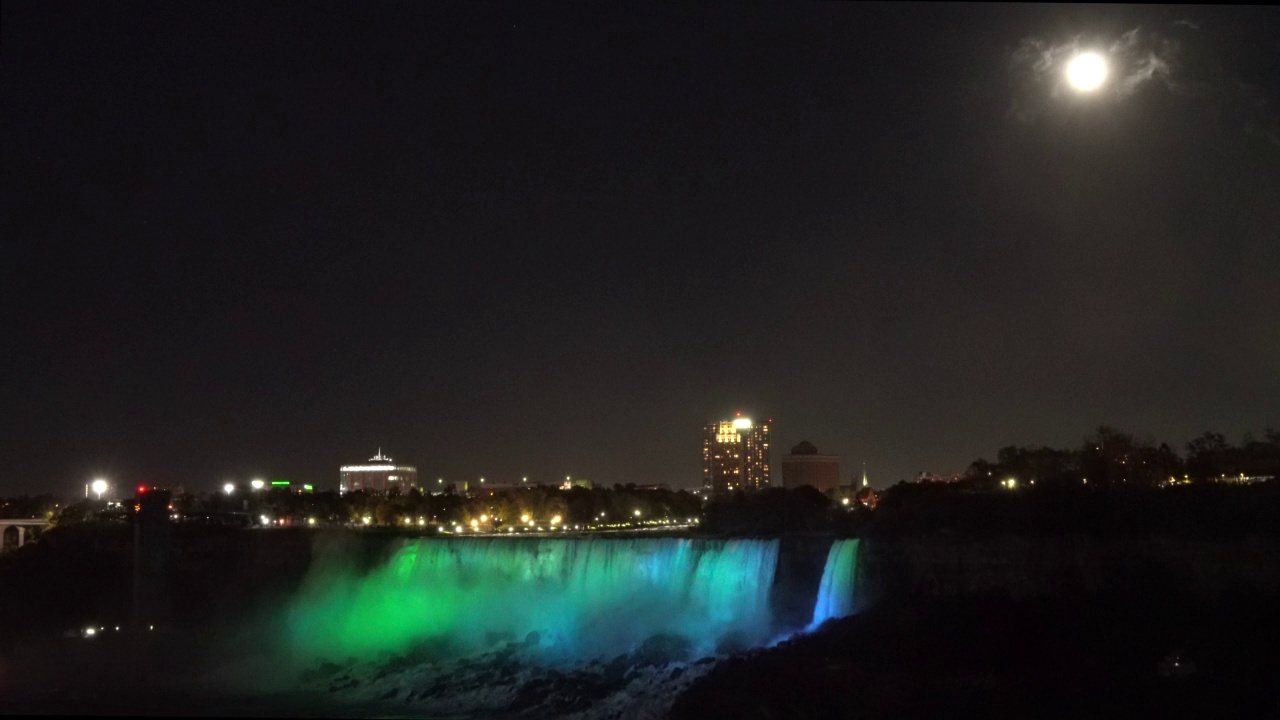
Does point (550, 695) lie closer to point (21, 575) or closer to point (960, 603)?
point (960, 603)

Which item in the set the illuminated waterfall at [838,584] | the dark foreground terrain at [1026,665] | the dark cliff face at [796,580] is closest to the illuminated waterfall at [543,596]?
the dark cliff face at [796,580]

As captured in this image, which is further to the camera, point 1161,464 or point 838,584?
point 1161,464

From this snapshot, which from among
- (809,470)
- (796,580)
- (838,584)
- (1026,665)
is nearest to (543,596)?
(796,580)

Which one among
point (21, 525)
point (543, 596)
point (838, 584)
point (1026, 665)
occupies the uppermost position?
point (21, 525)

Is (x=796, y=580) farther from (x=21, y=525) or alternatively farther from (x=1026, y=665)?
(x=21, y=525)

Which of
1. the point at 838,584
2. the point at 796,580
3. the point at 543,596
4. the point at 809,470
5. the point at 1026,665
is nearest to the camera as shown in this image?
the point at 1026,665

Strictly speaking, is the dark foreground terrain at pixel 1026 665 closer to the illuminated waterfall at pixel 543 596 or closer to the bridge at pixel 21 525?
the illuminated waterfall at pixel 543 596

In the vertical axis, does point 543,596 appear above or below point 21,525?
below
